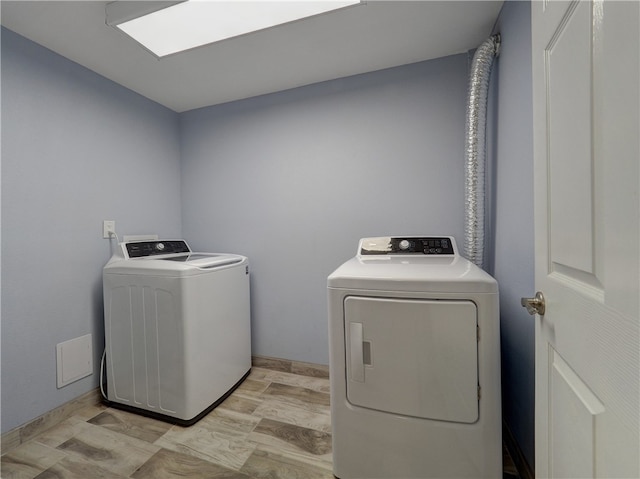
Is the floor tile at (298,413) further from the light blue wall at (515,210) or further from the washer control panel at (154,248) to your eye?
the washer control panel at (154,248)

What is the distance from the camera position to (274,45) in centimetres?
157

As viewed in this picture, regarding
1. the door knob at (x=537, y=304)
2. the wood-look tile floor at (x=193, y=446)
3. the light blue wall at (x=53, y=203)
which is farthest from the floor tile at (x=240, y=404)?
the door knob at (x=537, y=304)

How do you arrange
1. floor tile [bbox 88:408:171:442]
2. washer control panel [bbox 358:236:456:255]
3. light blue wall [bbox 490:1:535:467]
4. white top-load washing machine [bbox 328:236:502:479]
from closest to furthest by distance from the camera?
1. white top-load washing machine [bbox 328:236:502:479]
2. light blue wall [bbox 490:1:535:467]
3. floor tile [bbox 88:408:171:442]
4. washer control panel [bbox 358:236:456:255]

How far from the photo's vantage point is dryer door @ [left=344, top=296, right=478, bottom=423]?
0.98 metres

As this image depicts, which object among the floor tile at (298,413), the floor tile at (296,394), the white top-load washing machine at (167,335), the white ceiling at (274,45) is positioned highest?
the white ceiling at (274,45)

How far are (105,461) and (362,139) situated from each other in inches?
90.6

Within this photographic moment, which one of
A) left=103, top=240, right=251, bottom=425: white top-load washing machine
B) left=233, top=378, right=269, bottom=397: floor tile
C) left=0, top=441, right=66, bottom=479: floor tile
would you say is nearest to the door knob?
left=103, top=240, right=251, bottom=425: white top-load washing machine

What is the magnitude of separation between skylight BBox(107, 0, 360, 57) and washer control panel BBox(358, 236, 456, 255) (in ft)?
4.02

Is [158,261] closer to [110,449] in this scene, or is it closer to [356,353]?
[110,449]

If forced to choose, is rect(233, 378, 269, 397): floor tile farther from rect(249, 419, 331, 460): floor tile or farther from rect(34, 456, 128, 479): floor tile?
rect(34, 456, 128, 479): floor tile

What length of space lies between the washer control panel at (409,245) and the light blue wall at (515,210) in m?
0.27

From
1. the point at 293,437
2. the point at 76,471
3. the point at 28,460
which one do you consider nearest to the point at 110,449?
the point at 76,471

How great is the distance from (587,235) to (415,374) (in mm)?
741

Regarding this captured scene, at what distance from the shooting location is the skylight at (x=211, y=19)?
1218 mm
